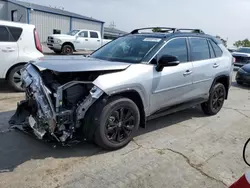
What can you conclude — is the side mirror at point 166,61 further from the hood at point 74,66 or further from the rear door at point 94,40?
the rear door at point 94,40

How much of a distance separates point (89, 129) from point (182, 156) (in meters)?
1.41

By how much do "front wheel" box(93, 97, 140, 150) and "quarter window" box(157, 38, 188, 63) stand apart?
1107 millimetres

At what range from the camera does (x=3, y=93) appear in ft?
22.9

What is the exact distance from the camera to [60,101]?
351 cm

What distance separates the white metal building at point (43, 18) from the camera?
98.2 feet

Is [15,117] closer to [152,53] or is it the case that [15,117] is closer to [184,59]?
[152,53]

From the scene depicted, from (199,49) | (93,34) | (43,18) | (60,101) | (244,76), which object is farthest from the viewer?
(43,18)

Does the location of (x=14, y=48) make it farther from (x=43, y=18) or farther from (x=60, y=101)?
(x=43, y=18)

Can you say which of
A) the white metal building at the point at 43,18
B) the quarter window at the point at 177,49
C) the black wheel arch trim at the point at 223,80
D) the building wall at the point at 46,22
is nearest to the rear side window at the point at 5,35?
the quarter window at the point at 177,49

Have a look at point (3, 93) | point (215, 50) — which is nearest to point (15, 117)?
point (3, 93)

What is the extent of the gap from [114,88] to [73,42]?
16.4 metres

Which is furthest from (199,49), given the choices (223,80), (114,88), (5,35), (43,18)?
(43,18)

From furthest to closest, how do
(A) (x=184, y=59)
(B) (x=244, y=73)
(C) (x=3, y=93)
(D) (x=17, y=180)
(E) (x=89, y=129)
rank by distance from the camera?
(B) (x=244, y=73) < (C) (x=3, y=93) < (A) (x=184, y=59) < (E) (x=89, y=129) < (D) (x=17, y=180)

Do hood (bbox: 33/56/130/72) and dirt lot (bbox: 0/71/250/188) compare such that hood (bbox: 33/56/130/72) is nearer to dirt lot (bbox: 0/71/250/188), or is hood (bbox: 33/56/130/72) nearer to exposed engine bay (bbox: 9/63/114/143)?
exposed engine bay (bbox: 9/63/114/143)
